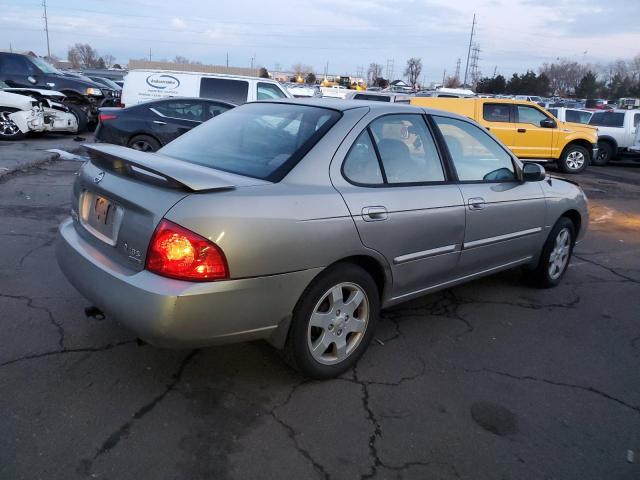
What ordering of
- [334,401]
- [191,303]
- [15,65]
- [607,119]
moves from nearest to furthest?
1. [191,303]
2. [334,401]
3. [15,65]
4. [607,119]

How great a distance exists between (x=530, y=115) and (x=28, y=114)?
12482mm

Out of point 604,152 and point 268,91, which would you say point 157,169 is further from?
point 604,152

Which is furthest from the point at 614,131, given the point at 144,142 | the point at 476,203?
the point at 476,203

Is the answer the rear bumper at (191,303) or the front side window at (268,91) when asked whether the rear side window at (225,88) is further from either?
the rear bumper at (191,303)

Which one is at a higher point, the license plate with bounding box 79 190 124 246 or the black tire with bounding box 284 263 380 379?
the license plate with bounding box 79 190 124 246

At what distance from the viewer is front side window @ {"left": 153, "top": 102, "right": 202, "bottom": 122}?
984cm

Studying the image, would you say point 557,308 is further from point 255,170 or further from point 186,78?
point 186,78

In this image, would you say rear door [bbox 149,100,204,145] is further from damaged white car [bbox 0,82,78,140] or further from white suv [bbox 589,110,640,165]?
white suv [bbox 589,110,640,165]

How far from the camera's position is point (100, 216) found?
294 cm

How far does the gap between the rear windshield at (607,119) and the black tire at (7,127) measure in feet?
56.5

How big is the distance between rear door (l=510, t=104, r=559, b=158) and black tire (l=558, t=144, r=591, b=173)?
678mm

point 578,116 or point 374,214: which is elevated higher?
point 578,116

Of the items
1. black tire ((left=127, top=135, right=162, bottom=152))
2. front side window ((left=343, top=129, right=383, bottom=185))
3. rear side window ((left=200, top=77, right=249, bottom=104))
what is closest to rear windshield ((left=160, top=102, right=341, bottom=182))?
front side window ((left=343, top=129, right=383, bottom=185))

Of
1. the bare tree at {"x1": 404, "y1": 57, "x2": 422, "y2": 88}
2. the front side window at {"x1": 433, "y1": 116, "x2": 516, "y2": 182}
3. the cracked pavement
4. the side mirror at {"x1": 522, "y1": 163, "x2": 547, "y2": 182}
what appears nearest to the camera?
the cracked pavement
